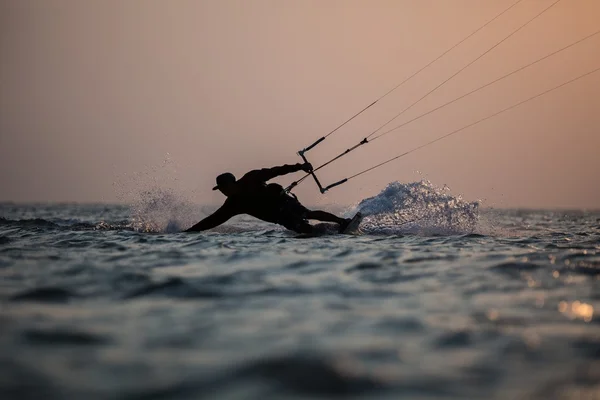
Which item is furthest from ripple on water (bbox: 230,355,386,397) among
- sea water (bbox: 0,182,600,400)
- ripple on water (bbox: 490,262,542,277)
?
ripple on water (bbox: 490,262,542,277)

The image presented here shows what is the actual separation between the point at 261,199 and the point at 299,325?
363 inches

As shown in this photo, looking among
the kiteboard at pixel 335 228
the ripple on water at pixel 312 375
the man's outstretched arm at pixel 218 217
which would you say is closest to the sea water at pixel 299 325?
the ripple on water at pixel 312 375

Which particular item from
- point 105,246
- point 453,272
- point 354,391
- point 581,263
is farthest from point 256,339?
point 105,246

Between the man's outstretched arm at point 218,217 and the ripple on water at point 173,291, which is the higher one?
the man's outstretched arm at point 218,217

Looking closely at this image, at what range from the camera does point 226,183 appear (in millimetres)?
13992

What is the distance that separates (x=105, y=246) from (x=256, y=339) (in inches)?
296

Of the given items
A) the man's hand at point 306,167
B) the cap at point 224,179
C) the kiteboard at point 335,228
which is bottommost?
the kiteboard at point 335,228

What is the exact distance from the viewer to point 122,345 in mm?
4379

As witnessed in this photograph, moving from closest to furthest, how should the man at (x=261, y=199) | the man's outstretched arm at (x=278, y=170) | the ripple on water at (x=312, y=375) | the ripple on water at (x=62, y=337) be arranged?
the ripple on water at (x=312, y=375), the ripple on water at (x=62, y=337), the man's outstretched arm at (x=278, y=170), the man at (x=261, y=199)

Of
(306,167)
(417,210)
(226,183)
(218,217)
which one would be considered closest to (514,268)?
(306,167)

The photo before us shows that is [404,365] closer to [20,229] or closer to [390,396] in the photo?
[390,396]

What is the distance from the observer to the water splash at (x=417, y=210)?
1706 cm

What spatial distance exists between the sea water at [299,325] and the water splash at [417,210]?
6.93 m

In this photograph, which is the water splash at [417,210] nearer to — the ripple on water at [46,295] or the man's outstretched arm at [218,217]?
the man's outstretched arm at [218,217]
